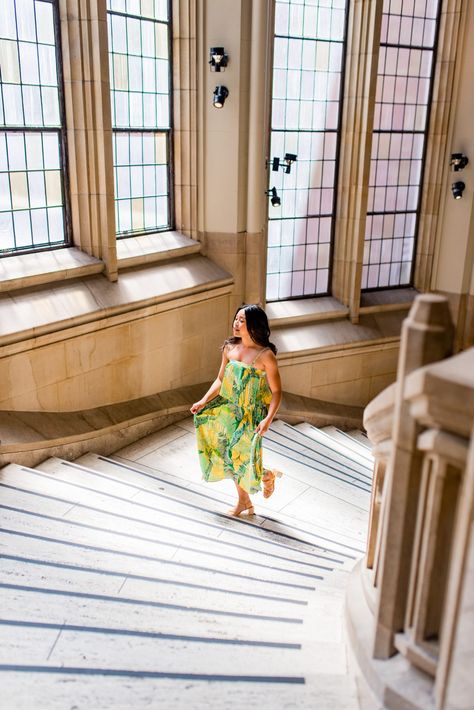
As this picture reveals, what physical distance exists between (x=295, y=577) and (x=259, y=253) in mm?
5285

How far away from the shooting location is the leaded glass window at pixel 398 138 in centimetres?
962

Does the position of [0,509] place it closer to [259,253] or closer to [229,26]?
[259,253]

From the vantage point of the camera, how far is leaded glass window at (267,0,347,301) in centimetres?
882

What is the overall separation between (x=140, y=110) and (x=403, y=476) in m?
6.60

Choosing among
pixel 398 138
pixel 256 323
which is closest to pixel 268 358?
pixel 256 323

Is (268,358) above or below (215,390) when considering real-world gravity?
above

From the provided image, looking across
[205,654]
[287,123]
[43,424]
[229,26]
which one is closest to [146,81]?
[229,26]

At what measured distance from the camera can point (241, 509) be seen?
5633 mm

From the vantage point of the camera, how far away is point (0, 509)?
4.82 metres

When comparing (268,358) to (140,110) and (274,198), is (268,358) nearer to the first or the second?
(274,198)

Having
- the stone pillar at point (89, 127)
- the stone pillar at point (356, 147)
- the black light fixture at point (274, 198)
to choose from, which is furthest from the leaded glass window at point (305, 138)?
the stone pillar at point (89, 127)

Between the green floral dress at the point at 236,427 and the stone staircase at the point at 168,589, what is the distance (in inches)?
14.4

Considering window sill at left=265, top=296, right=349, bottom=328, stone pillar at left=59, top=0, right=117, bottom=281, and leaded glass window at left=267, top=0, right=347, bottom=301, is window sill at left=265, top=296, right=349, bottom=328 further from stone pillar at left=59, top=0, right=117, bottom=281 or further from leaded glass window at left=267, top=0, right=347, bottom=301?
stone pillar at left=59, top=0, right=117, bottom=281

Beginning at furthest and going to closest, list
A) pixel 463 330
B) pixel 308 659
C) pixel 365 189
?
pixel 463 330 → pixel 365 189 → pixel 308 659
